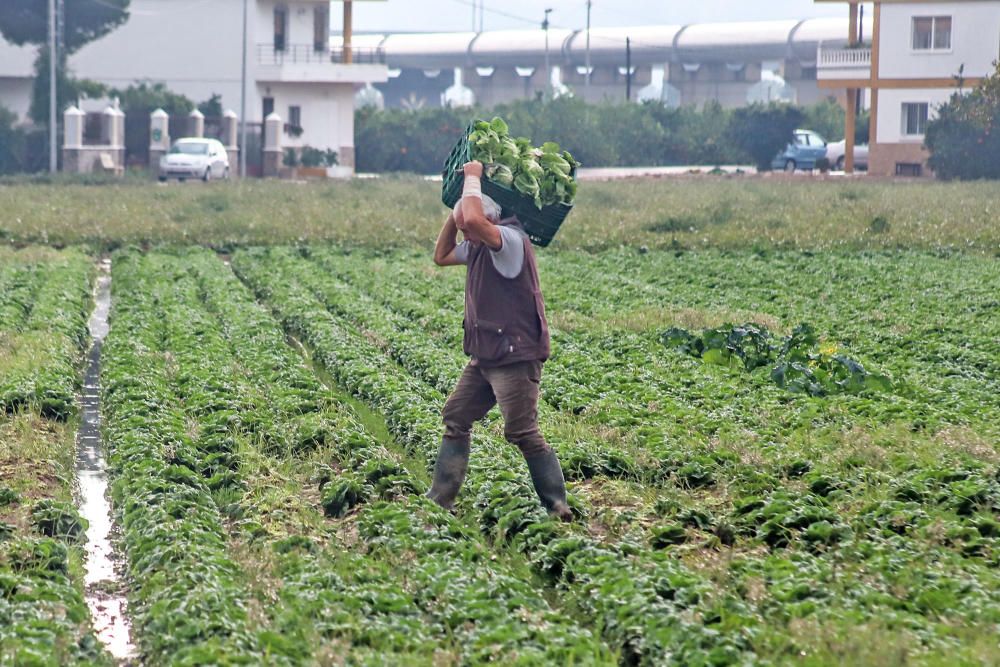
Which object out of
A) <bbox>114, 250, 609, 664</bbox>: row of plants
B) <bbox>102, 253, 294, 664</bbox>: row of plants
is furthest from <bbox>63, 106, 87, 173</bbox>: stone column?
<bbox>114, 250, 609, 664</bbox>: row of plants

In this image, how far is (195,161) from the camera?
49.3 metres

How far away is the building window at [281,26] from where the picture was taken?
197ft

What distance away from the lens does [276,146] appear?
189 ft

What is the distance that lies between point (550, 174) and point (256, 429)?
312cm

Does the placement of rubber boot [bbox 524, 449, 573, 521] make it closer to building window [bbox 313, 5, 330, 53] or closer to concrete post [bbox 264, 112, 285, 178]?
concrete post [bbox 264, 112, 285, 178]

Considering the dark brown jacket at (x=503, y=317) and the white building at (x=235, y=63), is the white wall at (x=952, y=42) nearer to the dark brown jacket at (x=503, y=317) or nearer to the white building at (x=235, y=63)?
the white building at (x=235, y=63)

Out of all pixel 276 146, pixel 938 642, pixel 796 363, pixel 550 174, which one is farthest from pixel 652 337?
pixel 276 146

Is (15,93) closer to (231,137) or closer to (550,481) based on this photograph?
(231,137)

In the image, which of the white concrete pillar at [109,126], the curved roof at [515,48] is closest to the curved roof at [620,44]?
the curved roof at [515,48]

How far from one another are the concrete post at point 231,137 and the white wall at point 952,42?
24.3 meters

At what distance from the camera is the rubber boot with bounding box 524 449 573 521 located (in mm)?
7746

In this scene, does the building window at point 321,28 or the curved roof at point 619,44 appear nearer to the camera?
the building window at point 321,28

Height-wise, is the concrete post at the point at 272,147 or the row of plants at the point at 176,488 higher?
the concrete post at the point at 272,147

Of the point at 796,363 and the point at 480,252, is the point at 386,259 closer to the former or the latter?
the point at 796,363
